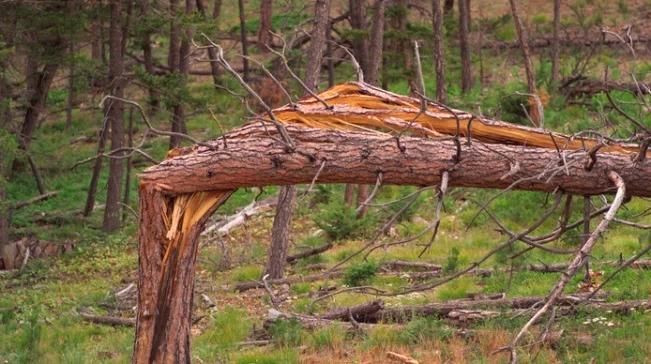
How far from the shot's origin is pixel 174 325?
8953 millimetres

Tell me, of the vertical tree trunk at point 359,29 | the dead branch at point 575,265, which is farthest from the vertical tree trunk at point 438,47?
the dead branch at point 575,265

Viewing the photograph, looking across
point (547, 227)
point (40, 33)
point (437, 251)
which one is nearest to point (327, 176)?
point (437, 251)

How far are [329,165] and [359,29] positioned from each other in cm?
1633

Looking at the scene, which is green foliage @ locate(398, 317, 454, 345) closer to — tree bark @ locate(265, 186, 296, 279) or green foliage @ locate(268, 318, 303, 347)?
green foliage @ locate(268, 318, 303, 347)

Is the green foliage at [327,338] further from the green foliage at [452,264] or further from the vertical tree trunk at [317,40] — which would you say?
the vertical tree trunk at [317,40]

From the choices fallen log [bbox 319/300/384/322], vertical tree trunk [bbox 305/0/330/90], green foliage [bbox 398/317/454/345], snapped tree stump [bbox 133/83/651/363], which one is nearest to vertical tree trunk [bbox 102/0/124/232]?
vertical tree trunk [bbox 305/0/330/90]

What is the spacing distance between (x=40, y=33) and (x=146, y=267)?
14.3 m

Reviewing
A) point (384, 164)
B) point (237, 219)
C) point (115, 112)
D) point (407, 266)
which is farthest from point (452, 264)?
point (115, 112)

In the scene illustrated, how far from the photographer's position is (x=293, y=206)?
1809cm

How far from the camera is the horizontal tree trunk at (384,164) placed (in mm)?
8570

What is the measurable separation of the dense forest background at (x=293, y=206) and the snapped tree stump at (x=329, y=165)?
0.31 meters

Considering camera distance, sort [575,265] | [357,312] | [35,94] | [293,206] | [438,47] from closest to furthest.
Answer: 1. [575,265]
2. [357,312]
3. [293,206]
4. [438,47]
5. [35,94]

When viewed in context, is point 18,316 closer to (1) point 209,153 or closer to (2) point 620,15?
(1) point 209,153

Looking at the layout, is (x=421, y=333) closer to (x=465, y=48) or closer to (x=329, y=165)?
(x=329, y=165)
